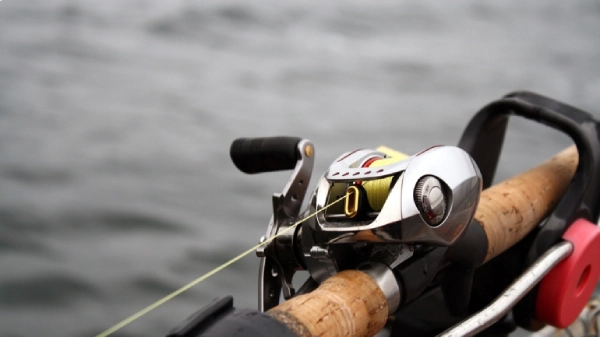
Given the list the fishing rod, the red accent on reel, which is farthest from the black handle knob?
the red accent on reel

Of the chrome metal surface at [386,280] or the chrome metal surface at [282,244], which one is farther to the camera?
the chrome metal surface at [282,244]

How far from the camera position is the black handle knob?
0.98 meters

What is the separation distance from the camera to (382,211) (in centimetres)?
72

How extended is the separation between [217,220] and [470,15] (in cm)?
180

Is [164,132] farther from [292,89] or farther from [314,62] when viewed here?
[314,62]

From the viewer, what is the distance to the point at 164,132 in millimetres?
2180

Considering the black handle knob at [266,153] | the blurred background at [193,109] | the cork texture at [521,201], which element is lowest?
the blurred background at [193,109]

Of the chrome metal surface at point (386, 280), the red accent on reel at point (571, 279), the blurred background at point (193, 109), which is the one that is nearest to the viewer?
the chrome metal surface at point (386, 280)

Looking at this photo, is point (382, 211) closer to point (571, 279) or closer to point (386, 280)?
point (386, 280)

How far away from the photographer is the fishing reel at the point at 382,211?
0.72m

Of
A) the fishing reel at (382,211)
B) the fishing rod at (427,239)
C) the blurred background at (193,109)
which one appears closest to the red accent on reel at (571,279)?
the fishing rod at (427,239)

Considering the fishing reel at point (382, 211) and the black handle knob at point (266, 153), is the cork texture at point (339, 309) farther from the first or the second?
the black handle knob at point (266, 153)

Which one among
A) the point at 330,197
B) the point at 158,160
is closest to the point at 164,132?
the point at 158,160

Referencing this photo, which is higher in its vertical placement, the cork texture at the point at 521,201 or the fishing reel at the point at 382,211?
the fishing reel at the point at 382,211
